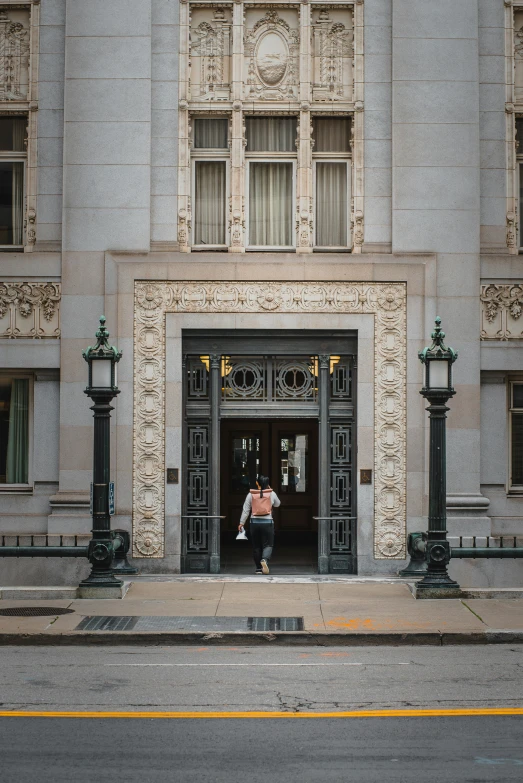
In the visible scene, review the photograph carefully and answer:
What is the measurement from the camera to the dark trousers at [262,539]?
18.8 metres

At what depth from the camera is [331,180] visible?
64.7 feet

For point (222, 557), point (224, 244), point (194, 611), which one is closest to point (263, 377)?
point (224, 244)

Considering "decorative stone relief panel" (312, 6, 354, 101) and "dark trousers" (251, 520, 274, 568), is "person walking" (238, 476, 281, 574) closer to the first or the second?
"dark trousers" (251, 520, 274, 568)

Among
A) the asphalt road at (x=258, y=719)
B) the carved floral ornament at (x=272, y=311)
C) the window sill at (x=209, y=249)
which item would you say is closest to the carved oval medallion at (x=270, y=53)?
the window sill at (x=209, y=249)

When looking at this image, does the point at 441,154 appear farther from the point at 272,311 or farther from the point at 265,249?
the point at 272,311

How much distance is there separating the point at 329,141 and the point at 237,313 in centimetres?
365

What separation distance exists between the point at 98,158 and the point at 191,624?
9147mm

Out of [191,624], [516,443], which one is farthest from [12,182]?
[516,443]

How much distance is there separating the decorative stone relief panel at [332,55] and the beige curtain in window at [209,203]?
2304 mm

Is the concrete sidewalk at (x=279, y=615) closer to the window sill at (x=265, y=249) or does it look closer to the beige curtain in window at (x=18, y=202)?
the window sill at (x=265, y=249)

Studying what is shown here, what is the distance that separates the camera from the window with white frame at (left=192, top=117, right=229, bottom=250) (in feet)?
64.3

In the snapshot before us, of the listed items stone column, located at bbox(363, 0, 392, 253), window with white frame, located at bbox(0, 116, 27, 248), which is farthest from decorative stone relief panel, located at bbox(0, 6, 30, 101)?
stone column, located at bbox(363, 0, 392, 253)

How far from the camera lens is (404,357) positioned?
1898 cm

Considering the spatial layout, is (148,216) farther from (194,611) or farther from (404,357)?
(194,611)
